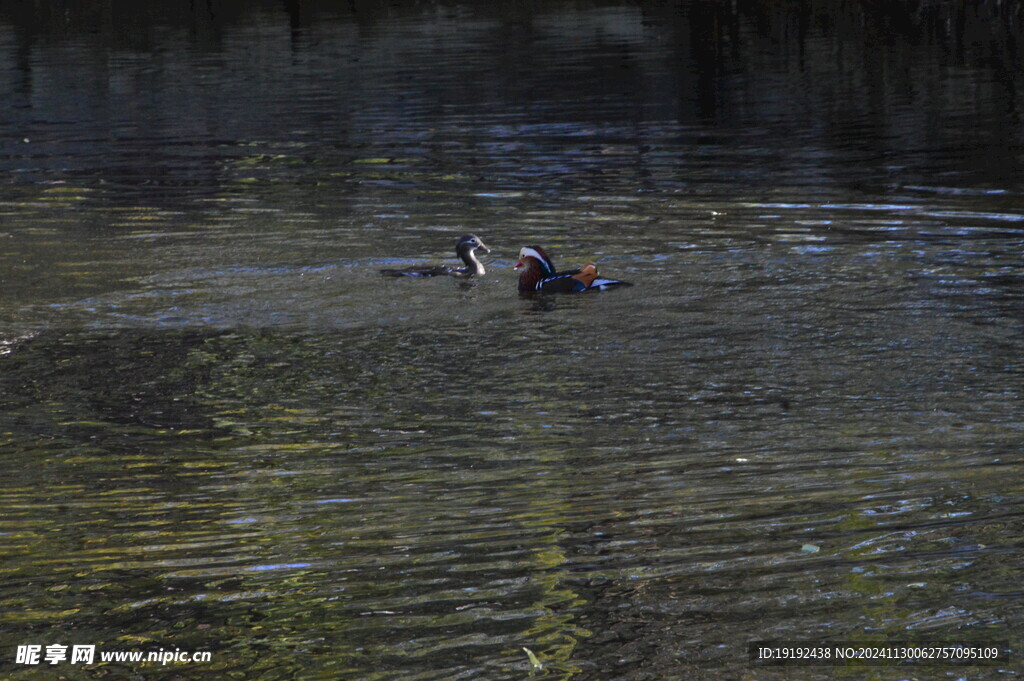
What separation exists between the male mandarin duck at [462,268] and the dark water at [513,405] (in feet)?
0.61

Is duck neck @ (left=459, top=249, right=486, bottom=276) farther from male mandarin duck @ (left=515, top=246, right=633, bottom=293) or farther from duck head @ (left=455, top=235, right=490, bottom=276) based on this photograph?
male mandarin duck @ (left=515, top=246, right=633, bottom=293)

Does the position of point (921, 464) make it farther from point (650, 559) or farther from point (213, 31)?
point (213, 31)

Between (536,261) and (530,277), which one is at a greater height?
(536,261)

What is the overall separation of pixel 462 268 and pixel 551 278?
135 centimetres

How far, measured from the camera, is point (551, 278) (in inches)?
532

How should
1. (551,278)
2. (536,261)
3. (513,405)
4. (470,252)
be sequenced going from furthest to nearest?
(470,252)
(536,261)
(551,278)
(513,405)

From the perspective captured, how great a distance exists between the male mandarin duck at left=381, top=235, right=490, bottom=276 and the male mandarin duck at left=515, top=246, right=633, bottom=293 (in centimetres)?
61

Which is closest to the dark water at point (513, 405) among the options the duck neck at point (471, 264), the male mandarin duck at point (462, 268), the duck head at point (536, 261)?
the male mandarin duck at point (462, 268)

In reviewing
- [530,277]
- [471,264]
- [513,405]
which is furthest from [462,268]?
[513,405]

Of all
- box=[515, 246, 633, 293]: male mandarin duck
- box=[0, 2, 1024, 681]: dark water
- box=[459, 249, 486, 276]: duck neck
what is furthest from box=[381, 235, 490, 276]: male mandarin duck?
box=[515, 246, 633, 293]: male mandarin duck

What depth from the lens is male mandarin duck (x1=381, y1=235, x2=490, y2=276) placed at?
14391mm

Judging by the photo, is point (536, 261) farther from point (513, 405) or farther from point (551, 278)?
point (513, 405)

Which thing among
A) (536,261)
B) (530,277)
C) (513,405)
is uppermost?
(536,261)

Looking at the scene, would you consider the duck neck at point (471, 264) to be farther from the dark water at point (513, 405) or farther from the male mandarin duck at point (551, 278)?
the male mandarin duck at point (551, 278)
